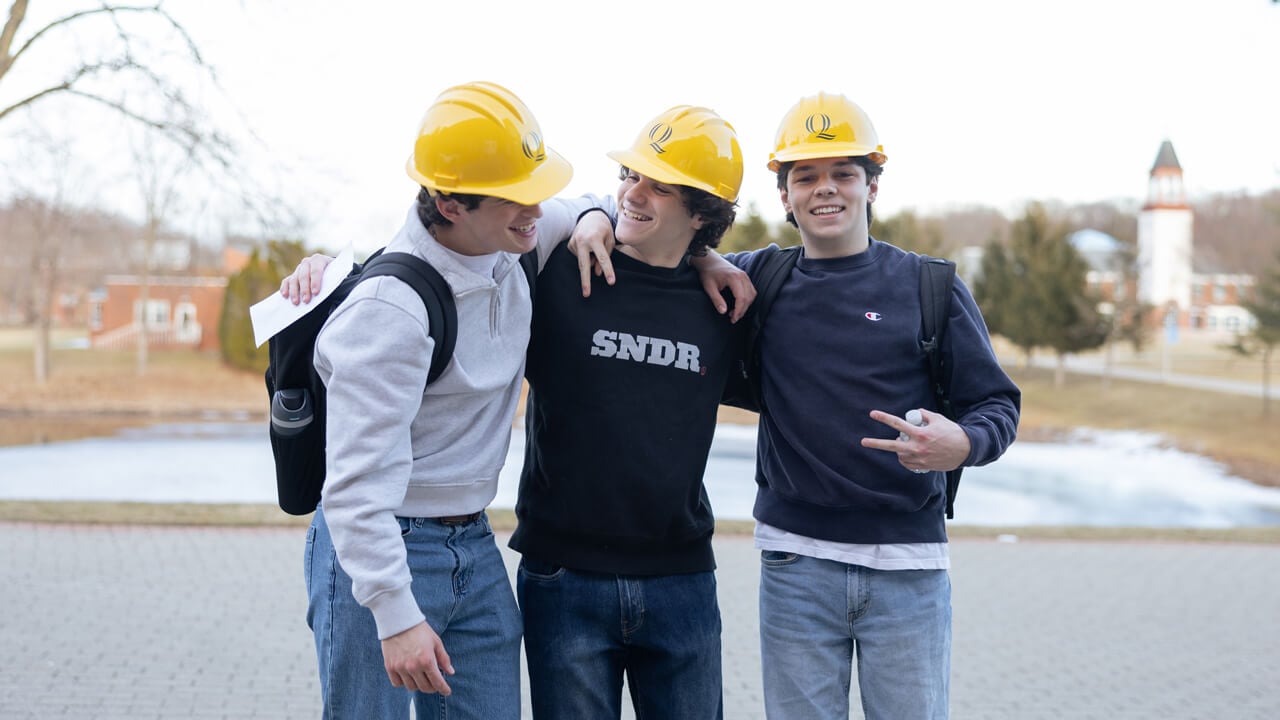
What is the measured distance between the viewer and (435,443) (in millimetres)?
2480

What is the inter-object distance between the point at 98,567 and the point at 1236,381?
3530cm

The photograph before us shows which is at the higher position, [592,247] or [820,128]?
[820,128]

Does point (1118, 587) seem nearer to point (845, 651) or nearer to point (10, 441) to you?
point (845, 651)

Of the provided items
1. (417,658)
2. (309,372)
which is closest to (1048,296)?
(309,372)

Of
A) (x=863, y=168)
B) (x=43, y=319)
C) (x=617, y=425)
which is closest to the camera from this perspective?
(x=617, y=425)

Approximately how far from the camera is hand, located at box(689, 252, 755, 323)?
2.94 m

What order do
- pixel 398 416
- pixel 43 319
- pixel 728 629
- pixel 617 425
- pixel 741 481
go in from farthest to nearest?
pixel 43 319 < pixel 741 481 < pixel 728 629 < pixel 617 425 < pixel 398 416

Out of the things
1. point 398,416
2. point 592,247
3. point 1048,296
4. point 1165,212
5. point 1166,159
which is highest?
point 1166,159

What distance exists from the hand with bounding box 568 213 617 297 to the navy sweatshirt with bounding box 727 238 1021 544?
542 mm

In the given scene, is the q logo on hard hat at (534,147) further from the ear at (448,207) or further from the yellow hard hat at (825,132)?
the yellow hard hat at (825,132)

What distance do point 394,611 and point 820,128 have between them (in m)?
1.72

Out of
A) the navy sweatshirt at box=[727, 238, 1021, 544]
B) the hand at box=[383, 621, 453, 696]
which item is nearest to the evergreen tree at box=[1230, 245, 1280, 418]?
the navy sweatshirt at box=[727, 238, 1021, 544]

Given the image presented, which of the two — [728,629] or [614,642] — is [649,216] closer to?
[614,642]

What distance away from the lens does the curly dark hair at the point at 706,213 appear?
289 cm
